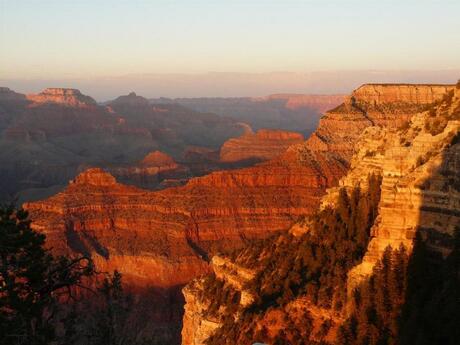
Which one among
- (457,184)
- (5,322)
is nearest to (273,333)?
(457,184)

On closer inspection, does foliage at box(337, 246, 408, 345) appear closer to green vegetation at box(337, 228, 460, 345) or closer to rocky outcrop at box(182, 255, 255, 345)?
green vegetation at box(337, 228, 460, 345)

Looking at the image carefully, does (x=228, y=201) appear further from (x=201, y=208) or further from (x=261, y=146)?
(x=261, y=146)

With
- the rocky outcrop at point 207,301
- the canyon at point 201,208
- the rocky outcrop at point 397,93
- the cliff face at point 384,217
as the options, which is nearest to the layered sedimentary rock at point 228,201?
the canyon at point 201,208

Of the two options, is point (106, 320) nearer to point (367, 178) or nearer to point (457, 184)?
point (457, 184)

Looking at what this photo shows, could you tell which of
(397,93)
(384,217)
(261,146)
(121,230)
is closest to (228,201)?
(121,230)

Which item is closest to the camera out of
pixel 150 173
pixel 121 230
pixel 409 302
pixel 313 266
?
pixel 409 302

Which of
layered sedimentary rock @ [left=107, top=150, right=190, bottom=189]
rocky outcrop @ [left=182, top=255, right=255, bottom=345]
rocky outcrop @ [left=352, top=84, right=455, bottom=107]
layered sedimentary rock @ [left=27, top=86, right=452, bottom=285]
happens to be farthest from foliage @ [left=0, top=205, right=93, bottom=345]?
layered sedimentary rock @ [left=107, top=150, right=190, bottom=189]
